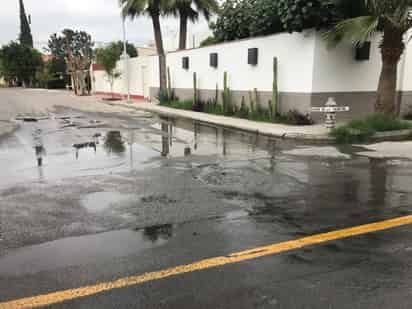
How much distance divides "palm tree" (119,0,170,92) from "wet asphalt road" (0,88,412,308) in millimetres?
15277

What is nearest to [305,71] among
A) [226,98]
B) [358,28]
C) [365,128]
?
[358,28]

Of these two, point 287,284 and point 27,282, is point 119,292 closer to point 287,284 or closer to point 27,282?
point 27,282

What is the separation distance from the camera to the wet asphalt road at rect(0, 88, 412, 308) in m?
3.01

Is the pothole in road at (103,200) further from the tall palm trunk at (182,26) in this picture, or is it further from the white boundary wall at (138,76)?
the white boundary wall at (138,76)

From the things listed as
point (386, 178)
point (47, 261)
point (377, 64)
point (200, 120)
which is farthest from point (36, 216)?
point (377, 64)

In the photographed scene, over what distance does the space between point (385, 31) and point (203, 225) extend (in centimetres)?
911

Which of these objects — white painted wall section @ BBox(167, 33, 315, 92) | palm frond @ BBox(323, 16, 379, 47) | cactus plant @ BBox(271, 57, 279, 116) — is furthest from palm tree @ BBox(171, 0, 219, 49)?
palm frond @ BBox(323, 16, 379, 47)

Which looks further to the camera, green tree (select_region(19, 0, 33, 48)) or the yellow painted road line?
green tree (select_region(19, 0, 33, 48))

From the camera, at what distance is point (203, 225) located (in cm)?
434

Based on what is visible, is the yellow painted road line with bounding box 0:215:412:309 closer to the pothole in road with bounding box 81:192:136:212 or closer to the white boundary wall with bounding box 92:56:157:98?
the pothole in road with bounding box 81:192:136:212

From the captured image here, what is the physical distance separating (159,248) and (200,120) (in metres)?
12.2

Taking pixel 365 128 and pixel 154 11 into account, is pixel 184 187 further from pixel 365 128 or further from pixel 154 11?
pixel 154 11

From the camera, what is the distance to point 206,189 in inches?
229

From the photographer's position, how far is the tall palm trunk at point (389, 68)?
10.5 metres
